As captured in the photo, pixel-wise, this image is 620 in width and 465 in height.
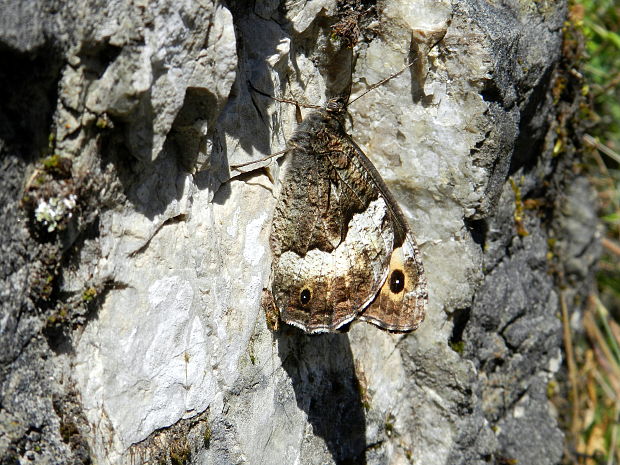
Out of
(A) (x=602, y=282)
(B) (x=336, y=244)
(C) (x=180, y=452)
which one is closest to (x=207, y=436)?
(C) (x=180, y=452)

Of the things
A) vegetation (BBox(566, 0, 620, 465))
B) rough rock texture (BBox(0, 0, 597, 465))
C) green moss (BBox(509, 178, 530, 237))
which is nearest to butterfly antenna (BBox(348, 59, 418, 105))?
rough rock texture (BBox(0, 0, 597, 465))

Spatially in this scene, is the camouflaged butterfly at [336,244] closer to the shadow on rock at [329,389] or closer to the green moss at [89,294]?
the shadow on rock at [329,389]

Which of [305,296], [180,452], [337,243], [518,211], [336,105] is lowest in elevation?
[518,211]

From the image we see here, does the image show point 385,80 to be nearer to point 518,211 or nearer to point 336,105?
point 336,105

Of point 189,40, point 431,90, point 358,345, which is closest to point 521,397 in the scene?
point 358,345

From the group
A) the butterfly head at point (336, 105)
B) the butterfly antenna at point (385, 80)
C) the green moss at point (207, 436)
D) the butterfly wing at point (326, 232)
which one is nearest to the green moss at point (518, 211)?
the butterfly antenna at point (385, 80)

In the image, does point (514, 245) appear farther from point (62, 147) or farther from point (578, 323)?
point (62, 147)

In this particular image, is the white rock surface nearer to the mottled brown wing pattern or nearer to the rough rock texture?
the rough rock texture
